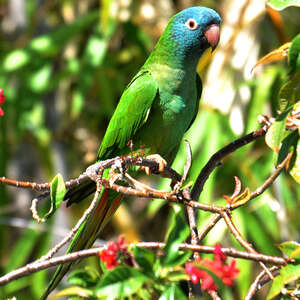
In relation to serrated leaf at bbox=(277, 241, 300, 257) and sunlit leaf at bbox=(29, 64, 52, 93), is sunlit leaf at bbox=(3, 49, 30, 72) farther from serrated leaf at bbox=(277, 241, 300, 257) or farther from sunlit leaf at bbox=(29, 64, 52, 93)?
serrated leaf at bbox=(277, 241, 300, 257)

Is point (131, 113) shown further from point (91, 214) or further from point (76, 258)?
point (76, 258)

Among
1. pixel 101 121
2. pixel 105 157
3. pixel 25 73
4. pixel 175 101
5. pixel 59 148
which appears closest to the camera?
pixel 175 101

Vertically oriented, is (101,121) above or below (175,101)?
below

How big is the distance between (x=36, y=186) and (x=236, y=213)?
176 centimetres

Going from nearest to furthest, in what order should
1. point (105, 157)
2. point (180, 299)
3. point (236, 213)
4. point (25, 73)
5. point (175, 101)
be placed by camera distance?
point (180, 299) < point (175, 101) < point (105, 157) < point (236, 213) < point (25, 73)

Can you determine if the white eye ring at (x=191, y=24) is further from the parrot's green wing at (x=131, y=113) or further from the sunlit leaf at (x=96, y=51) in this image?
the sunlit leaf at (x=96, y=51)

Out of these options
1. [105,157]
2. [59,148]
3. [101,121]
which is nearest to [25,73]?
[59,148]

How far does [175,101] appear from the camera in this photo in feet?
5.43

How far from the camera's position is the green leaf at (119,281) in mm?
725

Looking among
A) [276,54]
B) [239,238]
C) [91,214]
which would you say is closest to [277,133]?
[239,238]

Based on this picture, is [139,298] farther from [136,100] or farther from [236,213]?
[236,213]

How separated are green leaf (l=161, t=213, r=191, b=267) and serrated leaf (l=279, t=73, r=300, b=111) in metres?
0.32

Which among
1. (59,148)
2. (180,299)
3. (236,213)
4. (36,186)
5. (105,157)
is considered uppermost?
(36,186)

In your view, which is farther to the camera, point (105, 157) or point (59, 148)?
point (59, 148)
